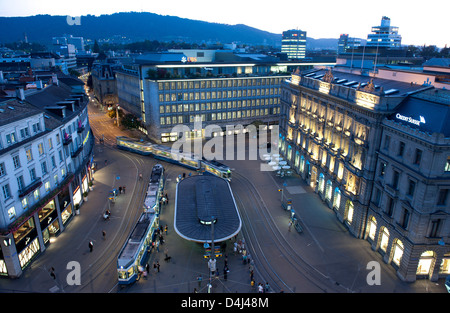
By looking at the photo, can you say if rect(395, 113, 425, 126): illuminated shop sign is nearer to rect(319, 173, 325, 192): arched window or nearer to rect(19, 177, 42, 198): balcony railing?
rect(319, 173, 325, 192): arched window

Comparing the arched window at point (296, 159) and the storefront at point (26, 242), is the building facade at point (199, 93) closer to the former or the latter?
the arched window at point (296, 159)

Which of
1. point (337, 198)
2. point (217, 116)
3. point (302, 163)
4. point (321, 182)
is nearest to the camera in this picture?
point (337, 198)

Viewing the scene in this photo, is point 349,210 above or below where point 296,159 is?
below

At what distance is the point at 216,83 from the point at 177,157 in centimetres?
3694

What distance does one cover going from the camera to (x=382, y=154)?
1924 inches

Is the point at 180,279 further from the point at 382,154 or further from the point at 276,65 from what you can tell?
the point at 276,65

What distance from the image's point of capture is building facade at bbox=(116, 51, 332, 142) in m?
106

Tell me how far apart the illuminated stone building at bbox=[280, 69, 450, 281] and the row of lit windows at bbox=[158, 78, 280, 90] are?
44266mm

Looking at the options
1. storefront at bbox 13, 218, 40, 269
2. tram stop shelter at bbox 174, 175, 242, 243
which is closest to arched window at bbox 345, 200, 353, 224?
tram stop shelter at bbox 174, 175, 242, 243

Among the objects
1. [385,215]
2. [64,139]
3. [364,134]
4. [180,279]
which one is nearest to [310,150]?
[364,134]

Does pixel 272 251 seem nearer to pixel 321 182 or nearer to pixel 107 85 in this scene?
pixel 321 182

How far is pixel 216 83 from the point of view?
112 m

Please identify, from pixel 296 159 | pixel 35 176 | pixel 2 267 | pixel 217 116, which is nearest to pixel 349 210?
pixel 296 159

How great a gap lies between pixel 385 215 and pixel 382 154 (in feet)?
31.0
